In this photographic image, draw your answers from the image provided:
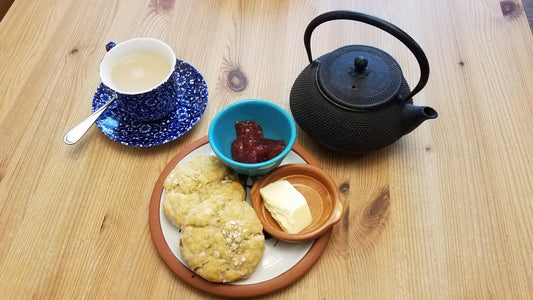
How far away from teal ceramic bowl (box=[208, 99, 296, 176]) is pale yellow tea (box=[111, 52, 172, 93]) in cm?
23

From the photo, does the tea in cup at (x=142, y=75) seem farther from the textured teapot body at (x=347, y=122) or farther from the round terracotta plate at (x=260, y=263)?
the textured teapot body at (x=347, y=122)

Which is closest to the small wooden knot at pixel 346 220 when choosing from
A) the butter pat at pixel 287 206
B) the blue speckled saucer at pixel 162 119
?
the butter pat at pixel 287 206

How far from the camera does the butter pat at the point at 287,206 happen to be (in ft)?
2.85

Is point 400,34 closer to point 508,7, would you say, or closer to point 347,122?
point 347,122

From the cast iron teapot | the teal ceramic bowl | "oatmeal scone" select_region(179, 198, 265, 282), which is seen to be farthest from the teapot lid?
"oatmeal scone" select_region(179, 198, 265, 282)

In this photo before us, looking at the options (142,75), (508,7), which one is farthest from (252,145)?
(508,7)

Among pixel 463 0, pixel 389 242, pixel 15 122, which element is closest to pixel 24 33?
pixel 15 122

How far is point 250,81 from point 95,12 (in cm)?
62

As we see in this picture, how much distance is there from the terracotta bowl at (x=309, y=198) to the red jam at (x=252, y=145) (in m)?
0.05

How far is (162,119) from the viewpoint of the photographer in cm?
110

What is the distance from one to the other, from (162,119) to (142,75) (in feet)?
0.44

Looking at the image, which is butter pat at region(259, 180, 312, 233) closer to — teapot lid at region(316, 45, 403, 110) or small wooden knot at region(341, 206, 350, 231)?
small wooden knot at region(341, 206, 350, 231)

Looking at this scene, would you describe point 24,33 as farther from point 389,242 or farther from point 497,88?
point 497,88

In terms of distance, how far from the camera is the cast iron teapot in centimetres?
90
